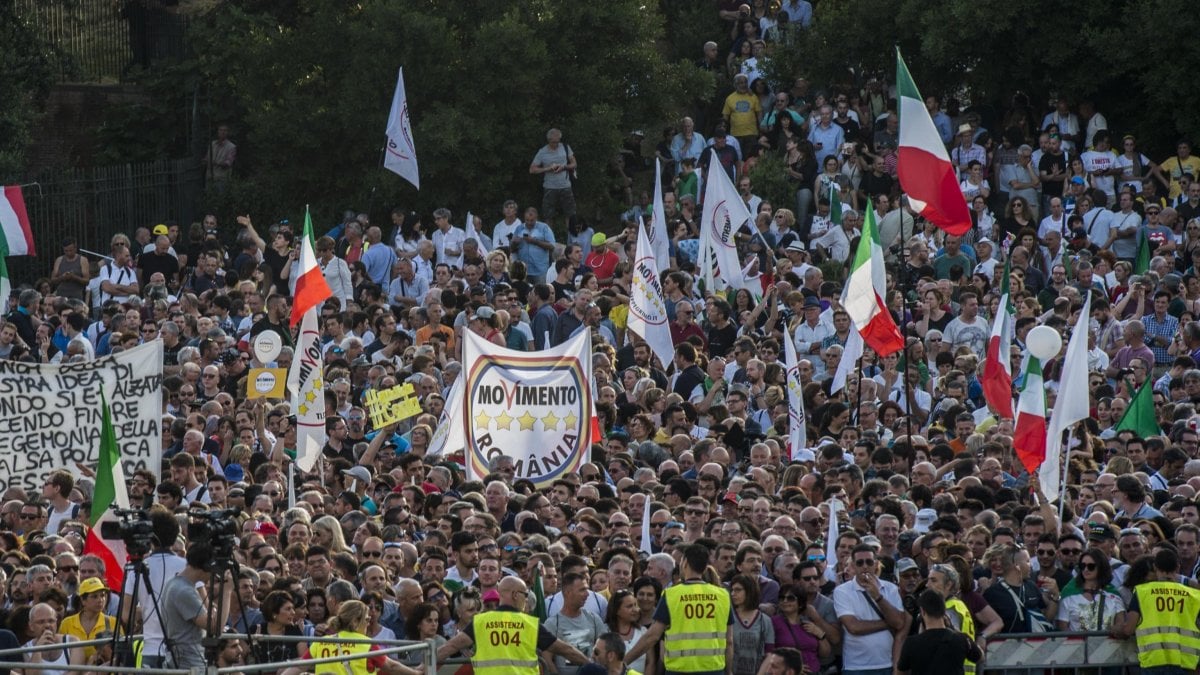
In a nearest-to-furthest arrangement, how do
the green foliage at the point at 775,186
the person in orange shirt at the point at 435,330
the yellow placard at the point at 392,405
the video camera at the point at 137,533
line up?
1. the video camera at the point at 137,533
2. the yellow placard at the point at 392,405
3. the person in orange shirt at the point at 435,330
4. the green foliage at the point at 775,186

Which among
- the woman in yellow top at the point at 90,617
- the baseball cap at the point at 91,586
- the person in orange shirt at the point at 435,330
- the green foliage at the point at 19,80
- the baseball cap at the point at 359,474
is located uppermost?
the green foliage at the point at 19,80

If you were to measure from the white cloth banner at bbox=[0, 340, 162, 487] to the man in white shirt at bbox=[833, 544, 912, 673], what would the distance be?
6582mm

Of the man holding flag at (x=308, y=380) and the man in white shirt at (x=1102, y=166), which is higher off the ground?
the man in white shirt at (x=1102, y=166)

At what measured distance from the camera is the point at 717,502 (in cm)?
1758

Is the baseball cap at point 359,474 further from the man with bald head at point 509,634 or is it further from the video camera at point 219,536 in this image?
the video camera at point 219,536

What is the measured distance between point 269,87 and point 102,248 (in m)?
3.04

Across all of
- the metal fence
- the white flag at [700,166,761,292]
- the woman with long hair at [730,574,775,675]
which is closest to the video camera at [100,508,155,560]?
the woman with long hair at [730,574,775,675]

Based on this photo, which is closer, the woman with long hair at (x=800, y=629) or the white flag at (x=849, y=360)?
the woman with long hair at (x=800, y=629)

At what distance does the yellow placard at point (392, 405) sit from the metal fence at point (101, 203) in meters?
11.1

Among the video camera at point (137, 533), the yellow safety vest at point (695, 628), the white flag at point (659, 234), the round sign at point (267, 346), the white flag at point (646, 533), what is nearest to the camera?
the video camera at point (137, 533)

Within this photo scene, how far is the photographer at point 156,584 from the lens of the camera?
1277 centimetres

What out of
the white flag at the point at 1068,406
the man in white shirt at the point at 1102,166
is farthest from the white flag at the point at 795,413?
the man in white shirt at the point at 1102,166

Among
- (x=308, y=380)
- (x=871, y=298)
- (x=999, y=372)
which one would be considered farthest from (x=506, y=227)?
(x=999, y=372)

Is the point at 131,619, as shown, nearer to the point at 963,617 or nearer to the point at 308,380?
the point at 963,617
